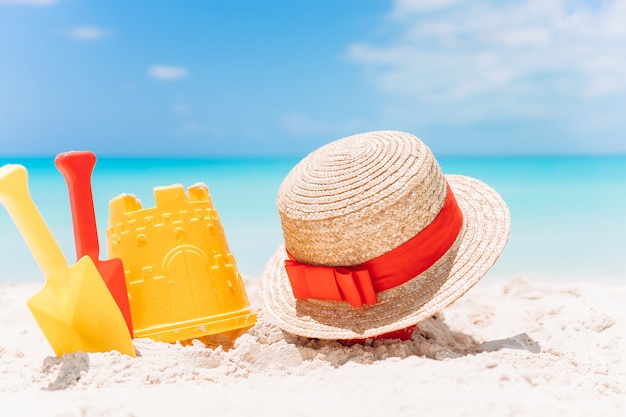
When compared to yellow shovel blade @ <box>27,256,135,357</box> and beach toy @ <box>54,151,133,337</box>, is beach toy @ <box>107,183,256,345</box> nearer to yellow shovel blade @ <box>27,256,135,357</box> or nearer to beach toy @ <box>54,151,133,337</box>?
beach toy @ <box>54,151,133,337</box>

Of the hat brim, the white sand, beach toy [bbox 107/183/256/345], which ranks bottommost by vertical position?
the white sand

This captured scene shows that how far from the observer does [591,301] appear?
337cm

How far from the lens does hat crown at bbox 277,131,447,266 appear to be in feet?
7.76

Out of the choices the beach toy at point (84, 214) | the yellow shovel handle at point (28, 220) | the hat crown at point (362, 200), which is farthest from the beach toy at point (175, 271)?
the yellow shovel handle at point (28, 220)

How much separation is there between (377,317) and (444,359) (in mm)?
308

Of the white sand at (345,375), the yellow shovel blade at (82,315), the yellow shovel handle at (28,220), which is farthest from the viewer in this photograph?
the yellow shovel blade at (82,315)

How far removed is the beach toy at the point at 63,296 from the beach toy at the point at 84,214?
204mm

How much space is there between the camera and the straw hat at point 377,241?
2.37 metres

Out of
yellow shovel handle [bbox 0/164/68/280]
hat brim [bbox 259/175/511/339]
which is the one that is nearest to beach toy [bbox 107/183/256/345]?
hat brim [bbox 259/175/511/339]

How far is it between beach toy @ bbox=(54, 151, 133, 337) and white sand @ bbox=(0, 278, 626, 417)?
0.24 m

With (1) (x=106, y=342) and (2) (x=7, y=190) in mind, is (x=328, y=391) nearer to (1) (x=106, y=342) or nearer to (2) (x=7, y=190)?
(1) (x=106, y=342)

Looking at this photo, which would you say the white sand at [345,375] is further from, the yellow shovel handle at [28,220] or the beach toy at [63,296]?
the yellow shovel handle at [28,220]

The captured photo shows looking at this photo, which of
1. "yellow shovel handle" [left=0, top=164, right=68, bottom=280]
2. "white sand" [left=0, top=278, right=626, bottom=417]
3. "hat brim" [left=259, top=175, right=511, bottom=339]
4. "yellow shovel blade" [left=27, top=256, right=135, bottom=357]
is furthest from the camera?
"hat brim" [left=259, top=175, right=511, bottom=339]

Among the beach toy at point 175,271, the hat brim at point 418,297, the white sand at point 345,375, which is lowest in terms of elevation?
the white sand at point 345,375
